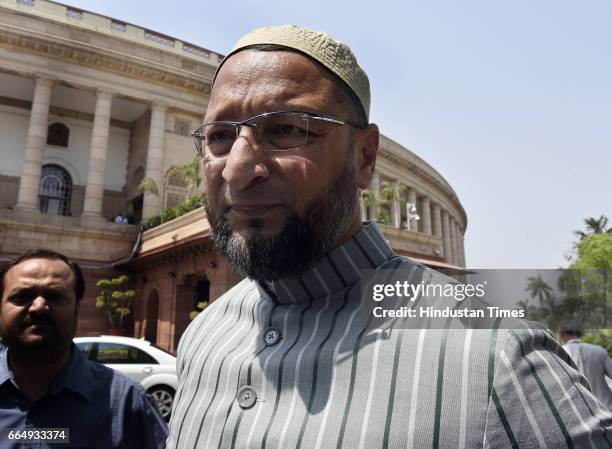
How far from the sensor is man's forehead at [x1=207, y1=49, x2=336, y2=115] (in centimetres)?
133

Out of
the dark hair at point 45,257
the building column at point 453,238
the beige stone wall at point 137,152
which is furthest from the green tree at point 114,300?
A: the building column at point 453,238

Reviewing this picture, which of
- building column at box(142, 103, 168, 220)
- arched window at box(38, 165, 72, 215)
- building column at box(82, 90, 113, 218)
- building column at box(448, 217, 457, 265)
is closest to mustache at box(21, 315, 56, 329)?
building column at box(142, 103, 168, 220)

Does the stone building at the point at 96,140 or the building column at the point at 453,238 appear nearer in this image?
the stone building at the point at 96,140

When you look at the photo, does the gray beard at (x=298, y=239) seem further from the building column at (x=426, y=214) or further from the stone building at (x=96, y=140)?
the building column at (x=426, y=214)

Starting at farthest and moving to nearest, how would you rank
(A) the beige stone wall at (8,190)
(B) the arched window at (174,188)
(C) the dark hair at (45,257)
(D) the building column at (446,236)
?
(D) the building column at (446,236), (B) the arched window at (174,188), (A) the beige stone wall at (8,190), (C) the dark hair at (45,257)

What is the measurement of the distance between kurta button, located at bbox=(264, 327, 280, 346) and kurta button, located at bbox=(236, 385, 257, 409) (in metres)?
0.14

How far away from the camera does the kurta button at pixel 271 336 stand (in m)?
1.36

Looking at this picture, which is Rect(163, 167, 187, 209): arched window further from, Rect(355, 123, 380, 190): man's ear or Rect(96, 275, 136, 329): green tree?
Rect(355, 123, 380, 190): man's ear

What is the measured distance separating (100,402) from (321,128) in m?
1.87

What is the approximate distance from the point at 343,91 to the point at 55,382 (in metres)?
2.01

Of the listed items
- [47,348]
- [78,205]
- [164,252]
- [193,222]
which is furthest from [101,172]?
[47,348]

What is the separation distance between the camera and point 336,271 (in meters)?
1.39

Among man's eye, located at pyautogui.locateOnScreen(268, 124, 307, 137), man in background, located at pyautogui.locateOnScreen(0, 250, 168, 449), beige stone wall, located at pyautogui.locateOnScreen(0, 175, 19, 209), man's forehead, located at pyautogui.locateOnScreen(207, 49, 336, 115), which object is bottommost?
man in background, located at pyautogui.locateOnScreen(0, 250, 168, 449)

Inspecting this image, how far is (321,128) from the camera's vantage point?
1.33 m
